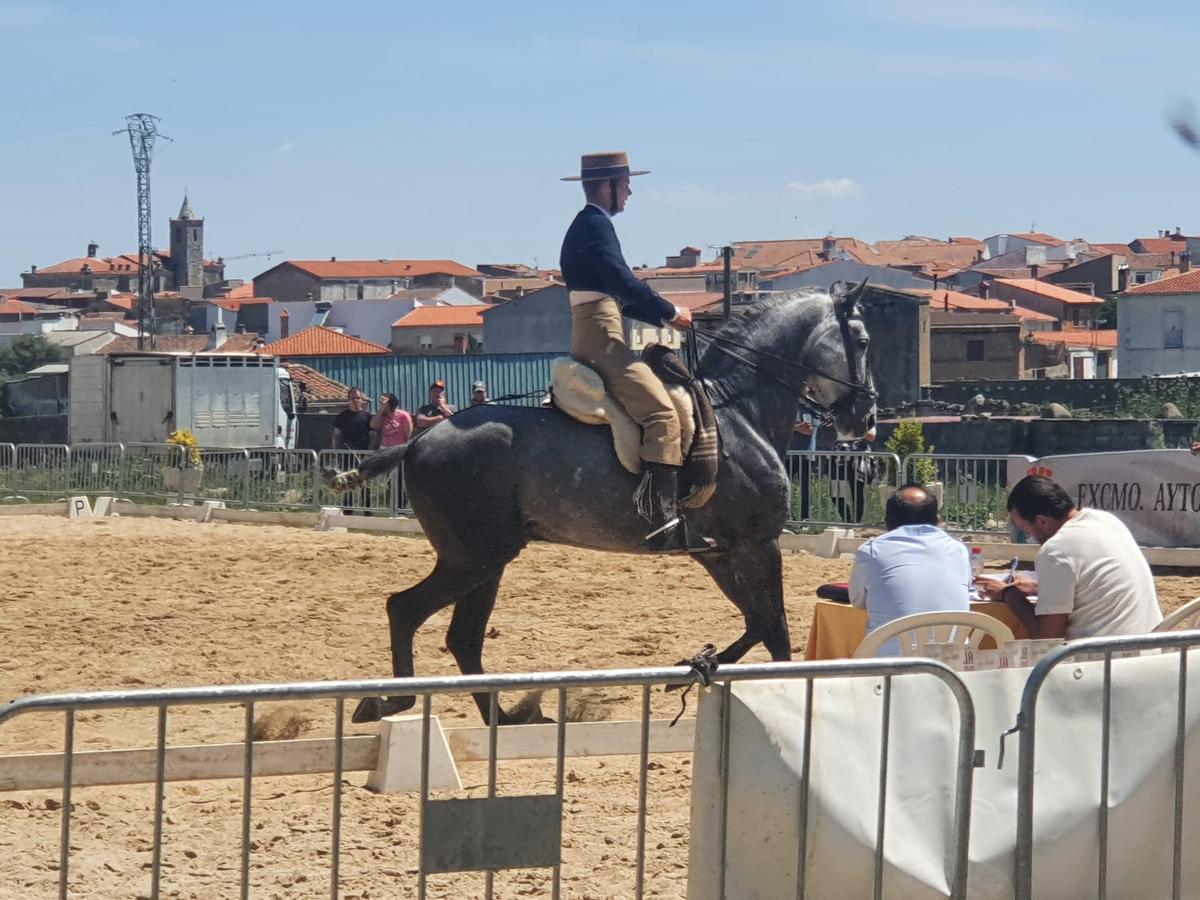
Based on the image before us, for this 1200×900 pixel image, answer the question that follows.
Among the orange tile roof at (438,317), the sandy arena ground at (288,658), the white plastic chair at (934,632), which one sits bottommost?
the sandy arena ground at (288,658)

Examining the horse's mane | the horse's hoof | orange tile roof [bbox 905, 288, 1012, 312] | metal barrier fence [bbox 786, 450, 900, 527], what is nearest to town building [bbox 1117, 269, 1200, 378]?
orange tile roof [bbox 905, 288, 1012, 312]

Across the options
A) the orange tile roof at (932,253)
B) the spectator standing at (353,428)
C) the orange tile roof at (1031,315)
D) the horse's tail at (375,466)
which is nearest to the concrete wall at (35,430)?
the spectator standing at (353,428)

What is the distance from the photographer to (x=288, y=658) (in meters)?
11.0

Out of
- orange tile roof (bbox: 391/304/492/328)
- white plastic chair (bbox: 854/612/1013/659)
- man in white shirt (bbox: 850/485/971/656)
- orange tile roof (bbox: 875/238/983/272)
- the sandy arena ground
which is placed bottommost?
the sandy arena ground

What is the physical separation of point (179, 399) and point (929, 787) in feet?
112

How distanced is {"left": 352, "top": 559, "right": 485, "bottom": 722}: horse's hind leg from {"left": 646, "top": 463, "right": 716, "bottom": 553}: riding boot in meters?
0.96

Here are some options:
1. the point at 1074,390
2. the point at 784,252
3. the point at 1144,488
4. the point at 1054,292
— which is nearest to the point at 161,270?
the point at 784,252

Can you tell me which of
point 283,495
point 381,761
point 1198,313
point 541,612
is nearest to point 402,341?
point 1198,313

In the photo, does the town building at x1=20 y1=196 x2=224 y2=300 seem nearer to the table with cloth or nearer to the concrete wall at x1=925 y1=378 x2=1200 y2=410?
the concrete wall at x1=925 y1=378 x2=1200 y2=410

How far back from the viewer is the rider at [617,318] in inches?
346

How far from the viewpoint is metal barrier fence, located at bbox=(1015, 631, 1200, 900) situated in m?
4.82

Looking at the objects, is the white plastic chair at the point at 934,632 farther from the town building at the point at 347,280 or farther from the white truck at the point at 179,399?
the town building at the point at 347,280

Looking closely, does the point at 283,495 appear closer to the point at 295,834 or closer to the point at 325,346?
the point at 295,834

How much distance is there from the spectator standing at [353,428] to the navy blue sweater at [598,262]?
15505 millimetres
